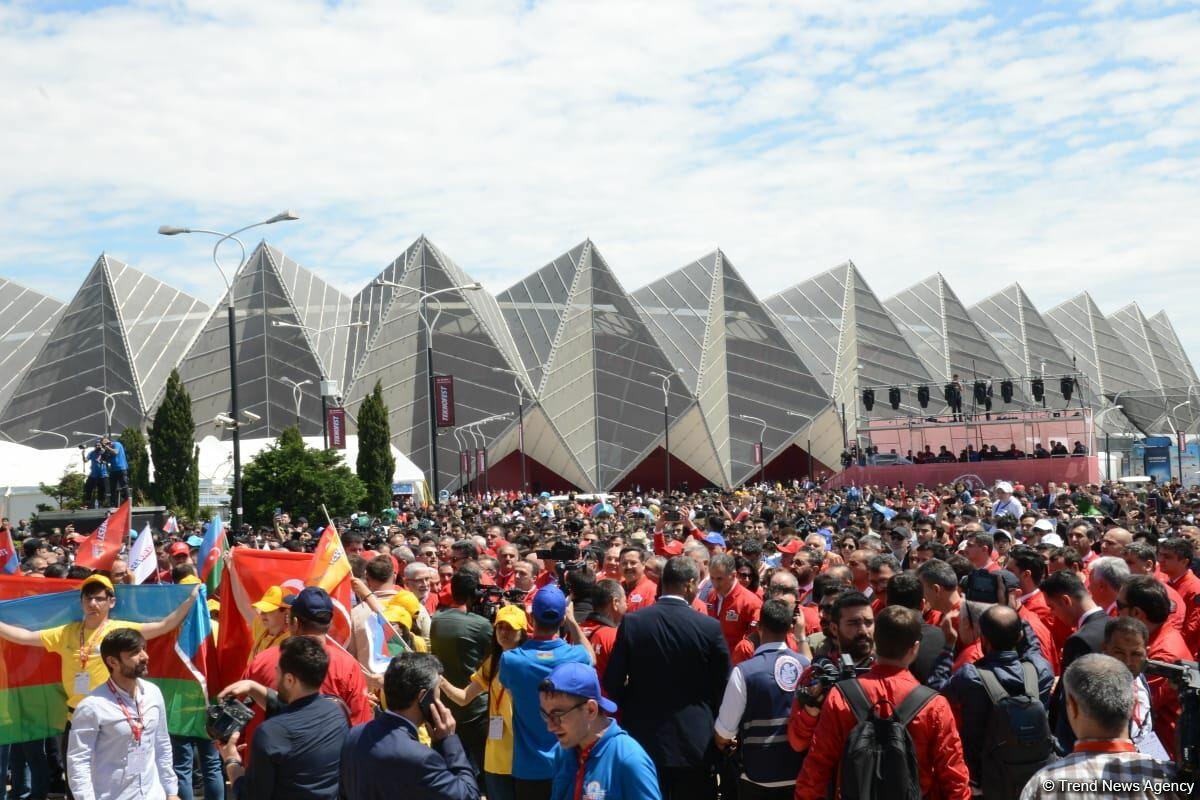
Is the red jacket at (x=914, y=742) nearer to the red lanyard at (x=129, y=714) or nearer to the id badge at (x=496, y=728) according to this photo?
the id badge at (x=496, y=728)

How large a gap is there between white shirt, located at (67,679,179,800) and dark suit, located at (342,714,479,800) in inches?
75.1

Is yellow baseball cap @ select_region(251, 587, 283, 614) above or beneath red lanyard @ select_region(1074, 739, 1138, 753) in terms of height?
above

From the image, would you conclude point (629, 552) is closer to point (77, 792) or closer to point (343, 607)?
point (343, 607)

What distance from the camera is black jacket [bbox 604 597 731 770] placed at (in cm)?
645

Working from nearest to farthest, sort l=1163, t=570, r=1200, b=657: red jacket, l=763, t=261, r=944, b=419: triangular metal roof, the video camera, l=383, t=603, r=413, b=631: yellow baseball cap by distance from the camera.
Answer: the video camera → l=1163, t=570, r=1200, b=657: red jacket → l=383, t=603, r=413, b=631: yellow baseball cap → l=763, t=261, r=944, b=419: triangular metal roof

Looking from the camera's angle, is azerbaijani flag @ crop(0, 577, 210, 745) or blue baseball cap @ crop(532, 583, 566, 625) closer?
blue baseball cap @ crop(532, 583, 566, 625)

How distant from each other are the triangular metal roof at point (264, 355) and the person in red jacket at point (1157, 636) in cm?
6186

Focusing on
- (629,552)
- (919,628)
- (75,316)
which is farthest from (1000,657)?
(75,316)

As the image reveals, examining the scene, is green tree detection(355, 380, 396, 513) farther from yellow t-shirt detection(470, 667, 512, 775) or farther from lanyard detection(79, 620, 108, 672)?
yellow t-shirt detection(470, 667, 512, 775)

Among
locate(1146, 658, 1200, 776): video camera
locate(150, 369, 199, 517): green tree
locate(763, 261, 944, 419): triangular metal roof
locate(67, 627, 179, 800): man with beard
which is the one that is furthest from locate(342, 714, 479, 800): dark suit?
locate(763, 261, 944, 419): triangular metal roof

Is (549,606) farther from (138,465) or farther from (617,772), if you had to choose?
(138,465)

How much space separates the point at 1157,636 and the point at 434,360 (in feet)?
212

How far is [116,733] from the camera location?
6207 millimetres

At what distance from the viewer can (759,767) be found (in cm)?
605
